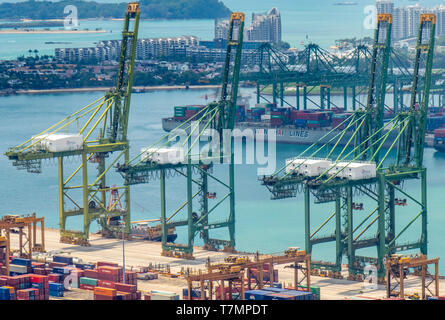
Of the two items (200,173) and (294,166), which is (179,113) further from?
(294,166)

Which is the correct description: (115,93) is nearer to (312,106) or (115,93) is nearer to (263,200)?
(263,200)

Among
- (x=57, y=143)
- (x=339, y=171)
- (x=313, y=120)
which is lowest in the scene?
(x=313, y=120)

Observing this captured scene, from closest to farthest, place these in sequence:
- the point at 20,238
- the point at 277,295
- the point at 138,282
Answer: the point at 277,295 → the point at 138,282 → the point at 20,238

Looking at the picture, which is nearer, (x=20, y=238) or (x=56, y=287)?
A: (x=56, y=287)

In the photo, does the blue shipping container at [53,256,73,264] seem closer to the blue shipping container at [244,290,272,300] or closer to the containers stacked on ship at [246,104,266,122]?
the blue shipping container at [244,290,272,300]

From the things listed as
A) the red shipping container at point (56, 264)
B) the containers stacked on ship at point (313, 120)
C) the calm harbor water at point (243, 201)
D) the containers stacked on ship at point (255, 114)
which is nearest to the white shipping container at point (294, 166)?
the calm harbor water at point (243, 201)

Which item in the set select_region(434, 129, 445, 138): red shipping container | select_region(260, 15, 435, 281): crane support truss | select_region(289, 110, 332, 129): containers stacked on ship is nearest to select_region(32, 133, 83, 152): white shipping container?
select_region(260, 15, 435, 281): crane support truss

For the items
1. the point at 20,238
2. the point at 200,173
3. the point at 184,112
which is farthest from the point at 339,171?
the point at 184,112
